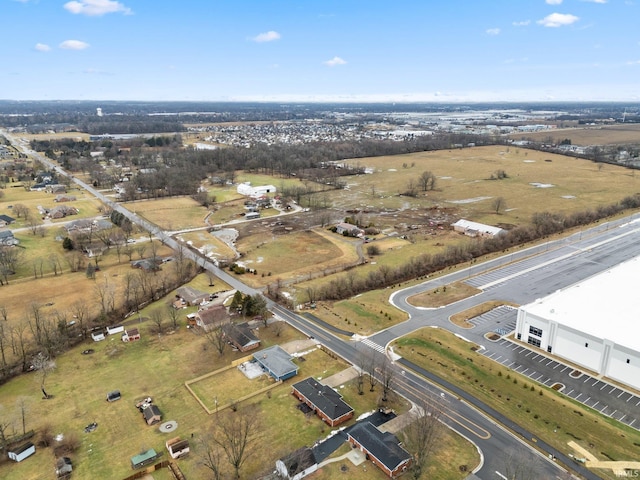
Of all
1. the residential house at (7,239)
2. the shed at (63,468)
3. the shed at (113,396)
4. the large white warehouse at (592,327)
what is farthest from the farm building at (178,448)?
the residential house at (7,239)

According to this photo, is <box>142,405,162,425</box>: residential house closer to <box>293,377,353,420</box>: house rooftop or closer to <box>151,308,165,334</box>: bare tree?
<box>293,377,353,420</box>: house rooftop

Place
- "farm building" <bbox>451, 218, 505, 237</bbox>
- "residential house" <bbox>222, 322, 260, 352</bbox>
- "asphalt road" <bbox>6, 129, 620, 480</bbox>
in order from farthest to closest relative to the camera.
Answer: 1. "farm building" <bbox>451, 218, 505, 237</bbox>
2. "residential house" <bbox>222, 322, 260, 352</bbox>
3. "asphalt road" <bbox>6, 129, 620, 480</bbox>

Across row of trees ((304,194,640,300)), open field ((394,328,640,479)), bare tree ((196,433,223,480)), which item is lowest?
bare tree ((196,433,223,480))

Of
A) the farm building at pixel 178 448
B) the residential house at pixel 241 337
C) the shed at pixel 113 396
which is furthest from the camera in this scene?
the residential house at pixel 241 337

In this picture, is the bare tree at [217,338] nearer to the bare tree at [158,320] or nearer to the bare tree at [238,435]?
the bare tree at [158,320]

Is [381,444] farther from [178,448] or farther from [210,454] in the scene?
[178,448]

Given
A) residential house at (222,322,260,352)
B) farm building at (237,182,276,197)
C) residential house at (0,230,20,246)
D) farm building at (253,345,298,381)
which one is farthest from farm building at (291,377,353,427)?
farm building at (237,182,276,197)
